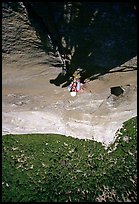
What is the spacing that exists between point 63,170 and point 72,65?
11.2ft

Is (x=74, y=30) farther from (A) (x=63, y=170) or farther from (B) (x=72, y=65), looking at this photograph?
(A) (x=63, y=170)

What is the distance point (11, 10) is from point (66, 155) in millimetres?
4477

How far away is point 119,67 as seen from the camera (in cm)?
469

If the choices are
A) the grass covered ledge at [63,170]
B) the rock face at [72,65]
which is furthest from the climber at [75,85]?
the grass covered ledge at [63,170]

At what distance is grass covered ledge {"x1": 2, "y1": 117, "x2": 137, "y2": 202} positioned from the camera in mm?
7367

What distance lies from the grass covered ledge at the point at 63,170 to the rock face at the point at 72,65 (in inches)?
18.1

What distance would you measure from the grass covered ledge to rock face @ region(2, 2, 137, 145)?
0.46 meters

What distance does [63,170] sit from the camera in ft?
24.6

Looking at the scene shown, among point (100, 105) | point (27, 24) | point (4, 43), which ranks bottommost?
point (100, 105)

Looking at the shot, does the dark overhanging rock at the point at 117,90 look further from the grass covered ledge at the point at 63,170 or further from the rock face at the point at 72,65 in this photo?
the grass covered ledge at the point at 63,170

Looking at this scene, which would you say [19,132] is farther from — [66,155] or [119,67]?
[119,67]

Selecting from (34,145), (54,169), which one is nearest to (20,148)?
(34,145)

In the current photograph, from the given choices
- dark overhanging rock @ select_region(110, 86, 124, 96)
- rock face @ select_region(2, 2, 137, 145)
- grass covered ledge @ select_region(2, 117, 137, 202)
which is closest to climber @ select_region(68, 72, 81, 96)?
rock face @ select_region(2, 2, 137, 145)

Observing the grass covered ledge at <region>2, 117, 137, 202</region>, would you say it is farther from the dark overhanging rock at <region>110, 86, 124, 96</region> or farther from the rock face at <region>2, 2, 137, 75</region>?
the rock face at <region>2, 2, 137, 75</region>
